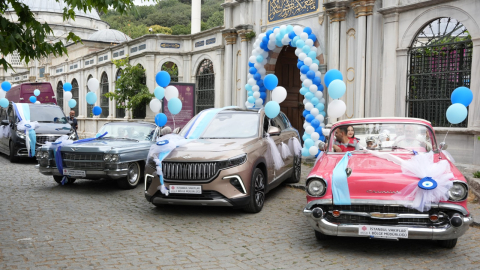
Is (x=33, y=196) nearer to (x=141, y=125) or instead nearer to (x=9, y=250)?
(x=141, y=125)

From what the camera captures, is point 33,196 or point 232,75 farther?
point 232,75

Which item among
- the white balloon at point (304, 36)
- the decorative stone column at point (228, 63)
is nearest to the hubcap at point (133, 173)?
the white balloon at point (304, 36)

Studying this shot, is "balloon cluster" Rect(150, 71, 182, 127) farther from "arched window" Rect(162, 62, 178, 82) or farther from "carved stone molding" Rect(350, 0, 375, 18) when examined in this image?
"arched window" Rect(162, 62, 178, 82)

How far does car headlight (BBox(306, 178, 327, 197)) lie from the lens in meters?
4.82

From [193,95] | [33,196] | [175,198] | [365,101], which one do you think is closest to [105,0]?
[175,198]

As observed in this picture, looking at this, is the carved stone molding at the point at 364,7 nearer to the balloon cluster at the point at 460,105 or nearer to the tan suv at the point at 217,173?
the balloon cluster at the point at 460,105

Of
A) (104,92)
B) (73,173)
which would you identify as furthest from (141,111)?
(73,173)

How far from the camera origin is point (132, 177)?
895cm

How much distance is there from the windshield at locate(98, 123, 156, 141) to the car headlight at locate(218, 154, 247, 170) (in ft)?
12.5

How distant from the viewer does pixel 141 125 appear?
10.0m

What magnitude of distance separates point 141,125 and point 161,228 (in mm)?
4584

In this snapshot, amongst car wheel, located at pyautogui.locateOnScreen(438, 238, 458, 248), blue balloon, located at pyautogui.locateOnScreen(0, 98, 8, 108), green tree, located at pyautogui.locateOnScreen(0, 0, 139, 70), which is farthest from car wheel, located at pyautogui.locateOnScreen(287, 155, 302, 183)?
blue balloon, located at pyautogui.locateOnScreen(0, 98, 8, 108)

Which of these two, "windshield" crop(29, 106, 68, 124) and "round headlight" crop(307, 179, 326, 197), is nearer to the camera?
"round headlight" crop(307, 179, 326, 197)

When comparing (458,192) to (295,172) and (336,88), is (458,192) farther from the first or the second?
(295,172)
